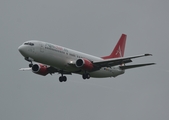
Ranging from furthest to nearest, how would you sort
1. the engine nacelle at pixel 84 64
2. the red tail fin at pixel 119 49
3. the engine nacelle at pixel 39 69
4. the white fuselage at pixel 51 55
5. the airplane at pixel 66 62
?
the red tail fin at pixel 119 49 → the engine nacelle at pixel 39 69 → the engine nacelle at pixel 84 64 → the airplane at pixel 66 62 → the white fuselage at pixel 51 55

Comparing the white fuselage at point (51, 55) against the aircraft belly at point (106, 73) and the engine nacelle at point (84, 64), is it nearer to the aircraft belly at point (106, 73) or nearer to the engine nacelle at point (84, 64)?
the engine nacelle at point (84, 64)

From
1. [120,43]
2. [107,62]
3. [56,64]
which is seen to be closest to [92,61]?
[107,62]

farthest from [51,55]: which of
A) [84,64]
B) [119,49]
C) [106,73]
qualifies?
[119,49]

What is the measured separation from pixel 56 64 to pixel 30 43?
4.36m

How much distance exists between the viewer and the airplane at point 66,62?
64812mm

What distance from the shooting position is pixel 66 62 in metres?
67.2

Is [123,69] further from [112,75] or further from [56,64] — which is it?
[56,64]

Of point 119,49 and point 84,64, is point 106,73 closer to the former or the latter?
point 84,64

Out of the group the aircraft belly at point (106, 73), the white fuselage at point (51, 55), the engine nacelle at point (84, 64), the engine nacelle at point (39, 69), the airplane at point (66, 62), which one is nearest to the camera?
the white fuselage at point (51, 55)

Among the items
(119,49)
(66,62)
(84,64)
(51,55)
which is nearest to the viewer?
(51,55)

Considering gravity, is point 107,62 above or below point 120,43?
below

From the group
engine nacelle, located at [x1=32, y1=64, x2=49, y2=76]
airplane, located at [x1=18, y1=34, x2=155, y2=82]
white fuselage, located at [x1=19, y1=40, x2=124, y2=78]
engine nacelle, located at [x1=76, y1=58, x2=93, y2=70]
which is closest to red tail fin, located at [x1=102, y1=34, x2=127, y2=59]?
airplane, located at [x1=18, y1=34, x2=155, y2=82]

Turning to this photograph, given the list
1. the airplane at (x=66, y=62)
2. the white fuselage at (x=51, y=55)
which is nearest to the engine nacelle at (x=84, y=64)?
the airplane at (x=66, y=62)

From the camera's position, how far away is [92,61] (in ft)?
233
